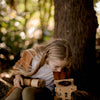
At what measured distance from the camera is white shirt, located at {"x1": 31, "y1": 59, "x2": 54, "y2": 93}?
7.66 feet

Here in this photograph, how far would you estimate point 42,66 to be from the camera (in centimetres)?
236

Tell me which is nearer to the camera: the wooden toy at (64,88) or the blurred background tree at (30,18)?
the wooden toy at (64,88)

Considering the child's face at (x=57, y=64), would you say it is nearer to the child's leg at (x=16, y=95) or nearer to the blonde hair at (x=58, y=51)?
the blonde hair at (x=58, y=51)

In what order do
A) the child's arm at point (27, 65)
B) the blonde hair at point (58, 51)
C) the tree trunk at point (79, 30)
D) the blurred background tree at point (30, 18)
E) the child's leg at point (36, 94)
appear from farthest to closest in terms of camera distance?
the blurred background tree at point (30, 18) → the tree trunk at point (79, 30) → the child's arm at point (27, 65) → the blonde hair at point (58, 51) → the child's leg at point (36, 94)

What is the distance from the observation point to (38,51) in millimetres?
2293

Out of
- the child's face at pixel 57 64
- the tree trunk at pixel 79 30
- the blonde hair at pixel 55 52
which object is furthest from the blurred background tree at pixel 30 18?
the child's face at pixel 57 64

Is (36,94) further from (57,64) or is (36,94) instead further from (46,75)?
(57,64)

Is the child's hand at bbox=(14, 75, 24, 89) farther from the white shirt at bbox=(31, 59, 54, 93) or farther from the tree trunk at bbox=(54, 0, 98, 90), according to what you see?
the tree trunk at bbox=(54, 0, 98, 90)

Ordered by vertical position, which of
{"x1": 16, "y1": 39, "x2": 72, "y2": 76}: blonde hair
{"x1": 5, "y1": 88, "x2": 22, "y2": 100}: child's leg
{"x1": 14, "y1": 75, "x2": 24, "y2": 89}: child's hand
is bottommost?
{"x1": 5, "y1": 88, "x2": 22, "y2": 100}: child's leg

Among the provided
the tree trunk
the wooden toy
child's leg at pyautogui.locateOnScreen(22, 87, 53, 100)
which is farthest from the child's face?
the tree trunk

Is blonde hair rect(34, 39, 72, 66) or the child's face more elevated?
blonde hair rect(34, 39, 72, 66)

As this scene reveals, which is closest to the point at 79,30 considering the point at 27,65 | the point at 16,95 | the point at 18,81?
the point at 27,65

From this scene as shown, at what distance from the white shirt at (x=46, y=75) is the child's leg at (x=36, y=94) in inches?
3.0

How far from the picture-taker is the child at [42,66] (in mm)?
2146
